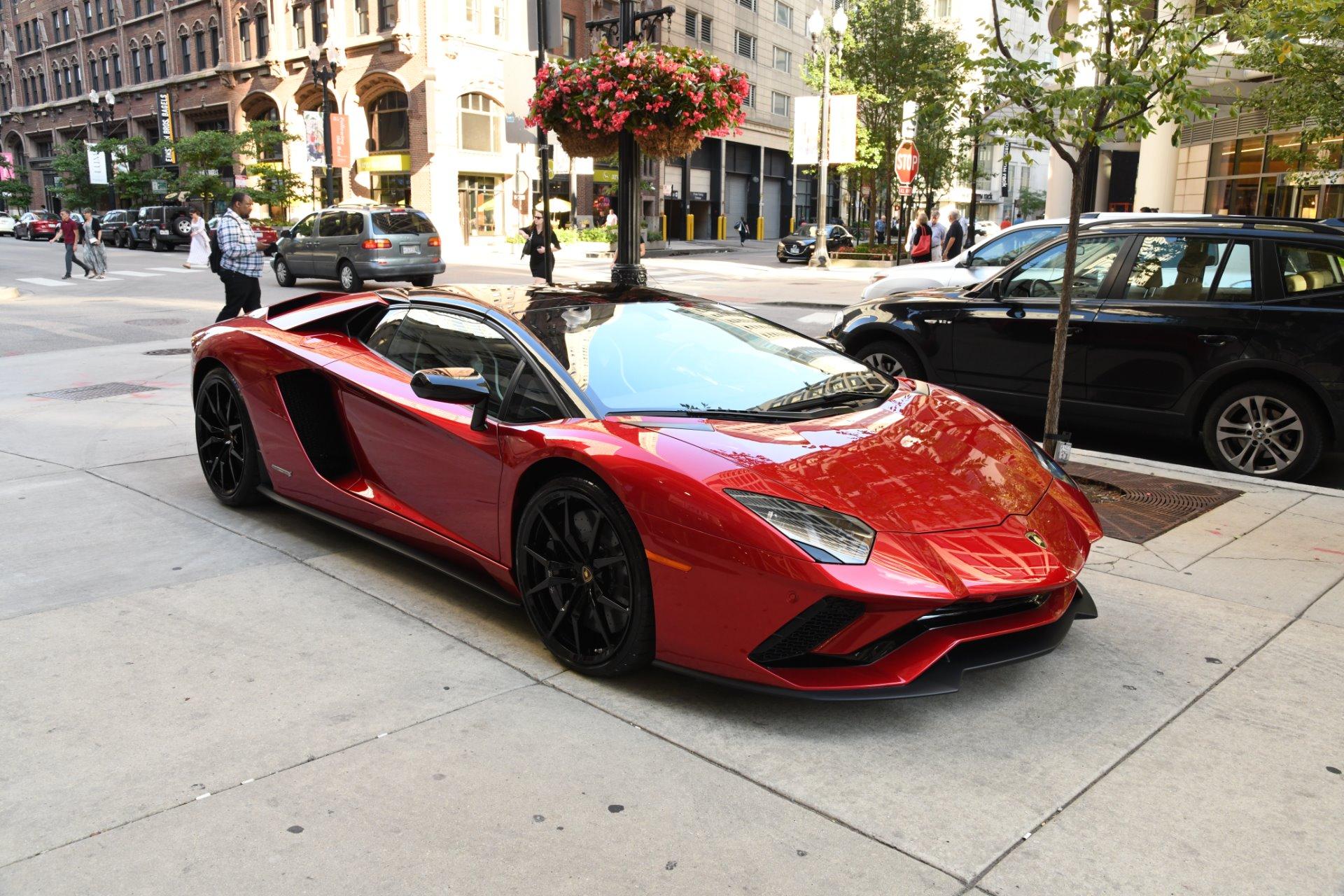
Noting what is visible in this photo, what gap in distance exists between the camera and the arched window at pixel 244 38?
52250 millimetres

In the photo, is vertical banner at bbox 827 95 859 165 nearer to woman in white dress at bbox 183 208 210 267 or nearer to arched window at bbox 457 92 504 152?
woman in white dress at bbox 183 208 210 267

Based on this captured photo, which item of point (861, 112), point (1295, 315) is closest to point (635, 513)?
point (1295, 315)

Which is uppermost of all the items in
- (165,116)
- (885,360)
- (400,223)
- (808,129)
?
(165,116)

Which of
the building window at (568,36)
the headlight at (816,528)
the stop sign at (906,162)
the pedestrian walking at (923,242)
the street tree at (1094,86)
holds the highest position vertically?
the building window at (568,36)

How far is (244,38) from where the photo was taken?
52.8 m

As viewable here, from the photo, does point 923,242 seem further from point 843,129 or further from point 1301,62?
point 843,129

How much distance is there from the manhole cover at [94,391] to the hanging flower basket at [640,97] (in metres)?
4.60

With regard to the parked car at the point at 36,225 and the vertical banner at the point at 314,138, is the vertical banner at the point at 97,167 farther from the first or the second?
the vertical banner at the point at 314,138

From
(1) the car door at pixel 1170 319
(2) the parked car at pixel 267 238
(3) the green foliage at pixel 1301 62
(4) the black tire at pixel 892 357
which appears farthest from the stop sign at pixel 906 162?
(1) the car door at pixel 1170 319

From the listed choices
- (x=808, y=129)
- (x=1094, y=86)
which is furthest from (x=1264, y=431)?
(x=808, y=129)

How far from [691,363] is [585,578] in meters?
→ 1.09

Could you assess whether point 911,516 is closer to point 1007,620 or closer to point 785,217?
point 1007,620

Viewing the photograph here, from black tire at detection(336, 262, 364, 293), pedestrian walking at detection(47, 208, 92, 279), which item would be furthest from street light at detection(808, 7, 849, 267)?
pedestrian walking at detection(47, 208, 92, 279)

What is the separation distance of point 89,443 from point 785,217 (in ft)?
219
